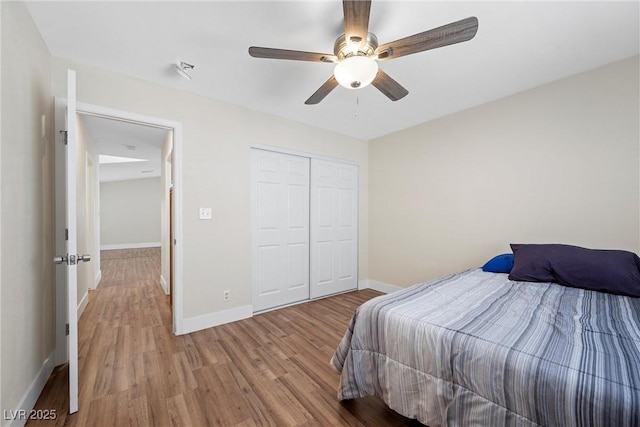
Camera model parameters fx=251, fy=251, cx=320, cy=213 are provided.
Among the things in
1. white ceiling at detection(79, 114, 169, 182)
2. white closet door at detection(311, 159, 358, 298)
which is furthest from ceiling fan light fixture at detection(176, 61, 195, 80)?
white closet door at detection(311, 159, 358, 298)

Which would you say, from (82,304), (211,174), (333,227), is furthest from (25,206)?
(333,227)

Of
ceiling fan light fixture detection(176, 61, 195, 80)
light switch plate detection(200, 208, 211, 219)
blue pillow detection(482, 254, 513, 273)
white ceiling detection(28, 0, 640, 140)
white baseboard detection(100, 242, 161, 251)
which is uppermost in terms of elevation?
white ceiling detection(28, 0, 640, 140)

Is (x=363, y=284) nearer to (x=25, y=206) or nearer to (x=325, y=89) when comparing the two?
(x=325, y=89)

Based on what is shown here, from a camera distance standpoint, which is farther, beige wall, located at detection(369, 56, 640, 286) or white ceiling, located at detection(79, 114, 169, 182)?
white ceiling, located at detection(79, 114, 169, 182)

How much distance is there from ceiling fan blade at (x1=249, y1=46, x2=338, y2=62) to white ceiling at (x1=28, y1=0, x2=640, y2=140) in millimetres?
255

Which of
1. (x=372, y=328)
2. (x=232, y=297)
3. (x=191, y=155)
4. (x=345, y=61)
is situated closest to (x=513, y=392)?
(x=372, y=328)

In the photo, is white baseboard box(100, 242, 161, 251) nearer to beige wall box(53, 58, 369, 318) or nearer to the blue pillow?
beige wall box(53, 58, 369, 318)

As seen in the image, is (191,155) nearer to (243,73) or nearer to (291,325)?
(243,73)

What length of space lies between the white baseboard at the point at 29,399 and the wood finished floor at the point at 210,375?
52 millimetres

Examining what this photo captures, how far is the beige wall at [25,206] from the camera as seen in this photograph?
1.30 m

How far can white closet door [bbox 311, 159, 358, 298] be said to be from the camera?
12.1 feet

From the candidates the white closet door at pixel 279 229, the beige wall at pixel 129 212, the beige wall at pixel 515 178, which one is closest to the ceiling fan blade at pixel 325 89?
the white closet door at pixel 279 229

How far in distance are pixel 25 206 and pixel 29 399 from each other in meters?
1.17

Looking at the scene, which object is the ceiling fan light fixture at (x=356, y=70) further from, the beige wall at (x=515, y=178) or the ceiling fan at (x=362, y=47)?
the beige wall at (x=515, y=178)
